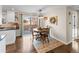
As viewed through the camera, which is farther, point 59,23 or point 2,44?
point 59,23

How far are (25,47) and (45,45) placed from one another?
34 cm

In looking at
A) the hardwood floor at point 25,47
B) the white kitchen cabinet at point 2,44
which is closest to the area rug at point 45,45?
the hardwood floor at point 25,47

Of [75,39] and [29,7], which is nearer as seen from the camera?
[29,7]

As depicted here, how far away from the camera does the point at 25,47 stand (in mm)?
1586

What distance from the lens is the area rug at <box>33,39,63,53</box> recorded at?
156cm

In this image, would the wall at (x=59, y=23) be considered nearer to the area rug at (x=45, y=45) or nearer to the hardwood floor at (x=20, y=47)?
the area rug at (x=45, y=45)

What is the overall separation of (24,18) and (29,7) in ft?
0.75

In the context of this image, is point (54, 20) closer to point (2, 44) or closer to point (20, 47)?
point (20, 47)

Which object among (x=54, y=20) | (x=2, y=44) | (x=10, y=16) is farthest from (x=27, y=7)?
(x=2, y=44)
